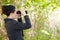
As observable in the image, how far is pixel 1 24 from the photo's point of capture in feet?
11.3

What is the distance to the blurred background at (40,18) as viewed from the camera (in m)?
3.14

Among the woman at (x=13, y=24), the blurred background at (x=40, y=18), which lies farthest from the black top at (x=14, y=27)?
the blurred background at (x=40, y=18)

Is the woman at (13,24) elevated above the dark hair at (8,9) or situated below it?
below

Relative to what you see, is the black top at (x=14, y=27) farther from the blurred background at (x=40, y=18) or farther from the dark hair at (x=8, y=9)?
the blurred background at (x=40, y=18)

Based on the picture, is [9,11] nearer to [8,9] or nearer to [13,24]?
[8,9]

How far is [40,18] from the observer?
3.58 metres

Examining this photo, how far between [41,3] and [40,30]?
72 cm

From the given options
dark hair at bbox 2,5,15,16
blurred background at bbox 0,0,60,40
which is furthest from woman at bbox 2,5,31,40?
blurred background at bbox 0,0,60,40

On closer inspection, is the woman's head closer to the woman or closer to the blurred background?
the woman

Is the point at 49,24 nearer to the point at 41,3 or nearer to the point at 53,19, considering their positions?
the point at 53,19

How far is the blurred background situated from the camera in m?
3.14

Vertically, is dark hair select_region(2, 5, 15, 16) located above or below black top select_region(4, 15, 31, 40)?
above

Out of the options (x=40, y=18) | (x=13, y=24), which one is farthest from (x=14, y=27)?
(x=40, y=18)

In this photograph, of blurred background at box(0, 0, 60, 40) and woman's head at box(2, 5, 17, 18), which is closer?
woman's head at box(2, 5, 17, 18)
